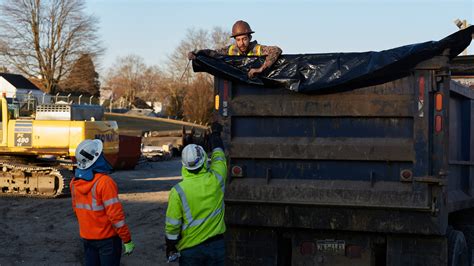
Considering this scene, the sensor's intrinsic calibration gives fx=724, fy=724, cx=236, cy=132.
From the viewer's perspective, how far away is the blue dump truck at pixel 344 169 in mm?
6328

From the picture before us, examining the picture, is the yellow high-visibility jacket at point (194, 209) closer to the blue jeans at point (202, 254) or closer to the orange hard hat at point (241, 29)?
the blue jeans at point (202, 254)

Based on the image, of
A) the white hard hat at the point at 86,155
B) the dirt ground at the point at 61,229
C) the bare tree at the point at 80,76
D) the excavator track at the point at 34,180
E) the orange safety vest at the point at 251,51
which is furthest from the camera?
the bare tree at the point at 80,76

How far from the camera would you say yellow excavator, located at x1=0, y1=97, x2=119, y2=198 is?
18.1m

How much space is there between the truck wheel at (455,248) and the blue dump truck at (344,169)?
1 cm

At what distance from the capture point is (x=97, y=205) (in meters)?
6.29

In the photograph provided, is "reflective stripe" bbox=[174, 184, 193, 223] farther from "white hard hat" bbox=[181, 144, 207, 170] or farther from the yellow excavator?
the yellow excavator

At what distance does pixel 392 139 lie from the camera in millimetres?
6422

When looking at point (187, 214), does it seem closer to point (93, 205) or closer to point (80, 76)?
point (93, 205)

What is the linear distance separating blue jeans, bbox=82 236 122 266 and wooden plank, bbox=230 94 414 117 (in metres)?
1.65

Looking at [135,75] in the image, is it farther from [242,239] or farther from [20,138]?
[242,239]

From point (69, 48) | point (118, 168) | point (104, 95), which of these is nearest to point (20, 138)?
point (118, 168)

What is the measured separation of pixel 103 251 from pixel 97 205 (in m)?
0.42

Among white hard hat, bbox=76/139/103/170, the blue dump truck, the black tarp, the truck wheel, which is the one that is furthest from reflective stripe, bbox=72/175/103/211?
the truck wheel

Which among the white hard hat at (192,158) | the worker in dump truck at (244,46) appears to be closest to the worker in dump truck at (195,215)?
the white hard hat at (192,158)
